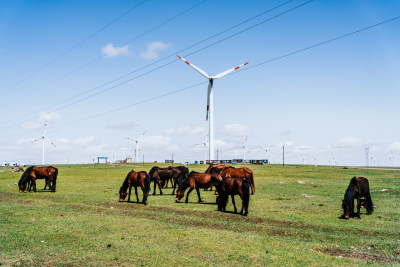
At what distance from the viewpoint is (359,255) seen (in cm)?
1033

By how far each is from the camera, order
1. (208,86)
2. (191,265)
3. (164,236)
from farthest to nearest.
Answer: (208,86) → (164,236) → (191,265)

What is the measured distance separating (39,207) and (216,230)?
11.7m

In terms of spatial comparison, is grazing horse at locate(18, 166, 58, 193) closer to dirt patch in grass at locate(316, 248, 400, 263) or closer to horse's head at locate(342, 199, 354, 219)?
horse's head at locate(342, 199, 354, 219)

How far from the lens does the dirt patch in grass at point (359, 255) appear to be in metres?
9.80

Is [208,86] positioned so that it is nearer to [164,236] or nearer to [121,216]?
[121,216]

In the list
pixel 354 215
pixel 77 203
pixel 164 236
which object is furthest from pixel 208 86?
pixel 164 236

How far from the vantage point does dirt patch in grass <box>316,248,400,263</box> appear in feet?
32.2

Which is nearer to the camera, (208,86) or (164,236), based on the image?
(164,236)

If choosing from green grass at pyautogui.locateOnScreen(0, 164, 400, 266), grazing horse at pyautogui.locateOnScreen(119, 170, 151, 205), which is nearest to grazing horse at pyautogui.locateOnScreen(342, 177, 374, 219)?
green grass at pyautogui.locateOnScreen(0, 164, 400, 266)

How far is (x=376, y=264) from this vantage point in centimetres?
940

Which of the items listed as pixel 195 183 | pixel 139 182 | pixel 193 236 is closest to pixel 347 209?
pixel 193 236

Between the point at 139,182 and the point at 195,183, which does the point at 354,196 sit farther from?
the point at 139,182

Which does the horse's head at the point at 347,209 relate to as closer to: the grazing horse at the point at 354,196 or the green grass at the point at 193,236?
the grazing horse at the point at 354,196

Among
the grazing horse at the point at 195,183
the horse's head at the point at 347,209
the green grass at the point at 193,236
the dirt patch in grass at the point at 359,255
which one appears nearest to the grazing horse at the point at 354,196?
the horse's head at the point at 347,209
